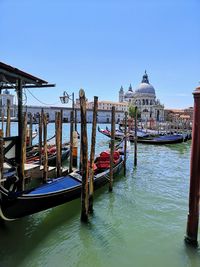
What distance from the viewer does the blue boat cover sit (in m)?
5.31

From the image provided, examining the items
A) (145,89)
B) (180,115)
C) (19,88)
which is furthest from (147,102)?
(19,88)

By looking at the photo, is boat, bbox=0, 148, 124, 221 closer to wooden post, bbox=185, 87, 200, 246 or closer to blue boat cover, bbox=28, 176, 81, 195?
blue boat cover, bbox=28, 176, 81, 195

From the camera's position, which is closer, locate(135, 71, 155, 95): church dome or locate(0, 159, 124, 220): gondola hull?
locate(0, 159, 124, 220): gondola hull

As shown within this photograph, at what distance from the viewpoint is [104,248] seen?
178 inches

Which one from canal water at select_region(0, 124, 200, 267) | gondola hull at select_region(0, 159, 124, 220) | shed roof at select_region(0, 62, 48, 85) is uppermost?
shed roof at select_region(0, 62, 48, 85)

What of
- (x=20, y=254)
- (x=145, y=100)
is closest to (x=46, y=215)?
(x=20, y=254)

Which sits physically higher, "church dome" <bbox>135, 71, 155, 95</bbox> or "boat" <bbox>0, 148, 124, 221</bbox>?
"church dome" <bbox>135, 71, 155, 95</bbox>

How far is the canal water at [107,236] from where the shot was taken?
4.16m

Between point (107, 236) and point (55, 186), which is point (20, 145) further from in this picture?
point (107, 236)

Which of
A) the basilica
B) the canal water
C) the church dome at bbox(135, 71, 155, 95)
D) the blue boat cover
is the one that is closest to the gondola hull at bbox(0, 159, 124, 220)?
the blue boat cover

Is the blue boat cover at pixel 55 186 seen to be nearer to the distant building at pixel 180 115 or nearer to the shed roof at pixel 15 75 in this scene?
the shed roof at pixel 15 75

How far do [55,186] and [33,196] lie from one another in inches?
33.4

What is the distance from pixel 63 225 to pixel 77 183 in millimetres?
1154

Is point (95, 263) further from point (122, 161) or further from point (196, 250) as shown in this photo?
point (122, 161)
